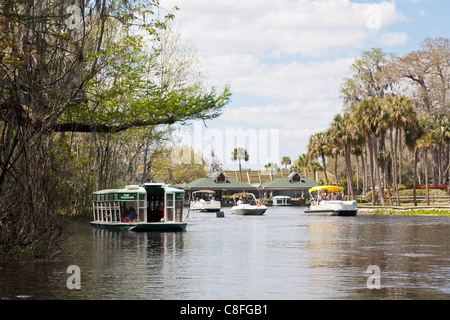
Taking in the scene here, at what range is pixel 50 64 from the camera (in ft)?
68.3

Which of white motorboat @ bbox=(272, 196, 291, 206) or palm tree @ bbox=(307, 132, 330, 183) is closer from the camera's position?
palm tree @ bbox=(307, 132, 330, 183)

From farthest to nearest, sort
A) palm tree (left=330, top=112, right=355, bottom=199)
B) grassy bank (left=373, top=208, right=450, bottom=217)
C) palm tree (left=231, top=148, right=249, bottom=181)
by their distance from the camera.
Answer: palm tree (left=231, top=148, right=249, bottom=181) < palm tree (left=330, top=112, right=355, bottom=199) < grassy bank (left=373, top=208, right=450, bottom=217)

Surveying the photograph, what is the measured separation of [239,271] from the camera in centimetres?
2019

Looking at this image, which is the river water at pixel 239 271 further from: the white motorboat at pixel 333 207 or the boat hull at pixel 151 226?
the white motorboat at pixel 333 207

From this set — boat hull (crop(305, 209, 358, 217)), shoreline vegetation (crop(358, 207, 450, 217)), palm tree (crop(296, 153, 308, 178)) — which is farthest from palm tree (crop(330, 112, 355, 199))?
palm tree (crop(296, 153, 308, 178))

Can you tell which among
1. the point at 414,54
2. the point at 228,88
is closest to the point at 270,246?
the point at 228,88

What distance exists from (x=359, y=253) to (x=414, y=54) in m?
67.9

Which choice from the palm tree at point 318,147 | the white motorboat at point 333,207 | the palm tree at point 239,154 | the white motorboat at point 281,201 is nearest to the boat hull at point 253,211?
the white motorboat at point 333,207

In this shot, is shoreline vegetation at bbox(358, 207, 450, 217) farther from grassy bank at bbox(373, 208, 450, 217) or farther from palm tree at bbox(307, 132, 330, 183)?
palm tree at bbox(307, 132, 330, 183)

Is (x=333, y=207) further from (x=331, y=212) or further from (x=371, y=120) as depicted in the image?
(x=371, y=120)

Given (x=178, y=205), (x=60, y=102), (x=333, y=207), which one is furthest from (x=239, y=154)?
(x=60, y=102)

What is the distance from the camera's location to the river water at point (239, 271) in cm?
1540

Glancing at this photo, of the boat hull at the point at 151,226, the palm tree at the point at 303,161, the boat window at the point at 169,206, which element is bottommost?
the boat hull at the point at 151,226

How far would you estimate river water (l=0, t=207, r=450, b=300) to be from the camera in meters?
15.4
